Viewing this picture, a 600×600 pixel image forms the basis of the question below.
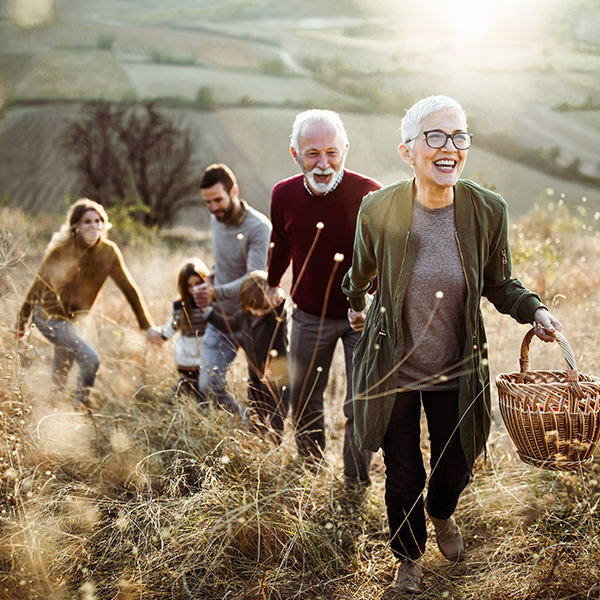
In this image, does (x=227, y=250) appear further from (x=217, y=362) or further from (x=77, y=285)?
(x=77, y=285)

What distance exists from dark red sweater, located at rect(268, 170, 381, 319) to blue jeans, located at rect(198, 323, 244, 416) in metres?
0.69

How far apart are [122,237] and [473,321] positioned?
10849 millimetres

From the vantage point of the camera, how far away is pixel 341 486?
2.84 metres

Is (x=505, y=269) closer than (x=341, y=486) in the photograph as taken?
Yes

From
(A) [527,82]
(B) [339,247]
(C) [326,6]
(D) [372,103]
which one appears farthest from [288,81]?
(B) [339,247]

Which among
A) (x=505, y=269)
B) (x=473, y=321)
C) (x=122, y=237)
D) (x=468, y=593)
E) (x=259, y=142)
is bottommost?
(x=468, y=593)

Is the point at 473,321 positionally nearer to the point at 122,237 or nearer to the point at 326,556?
the point at 326,556

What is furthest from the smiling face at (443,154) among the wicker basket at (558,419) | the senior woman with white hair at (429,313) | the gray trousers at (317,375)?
the gray trousers at (317,375)

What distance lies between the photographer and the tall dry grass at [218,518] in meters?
2.08

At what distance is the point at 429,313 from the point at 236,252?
205cm

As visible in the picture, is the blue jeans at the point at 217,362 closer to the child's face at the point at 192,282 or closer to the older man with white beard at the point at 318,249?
the child's face at the point at 192,282

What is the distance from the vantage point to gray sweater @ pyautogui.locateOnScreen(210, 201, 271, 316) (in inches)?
141

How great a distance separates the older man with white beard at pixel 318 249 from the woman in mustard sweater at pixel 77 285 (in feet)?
4.64

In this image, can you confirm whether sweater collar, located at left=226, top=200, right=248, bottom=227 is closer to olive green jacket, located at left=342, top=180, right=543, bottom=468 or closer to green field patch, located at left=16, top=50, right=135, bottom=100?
olive green jacket, located at left=342, top=180, right=543, bottom=468
